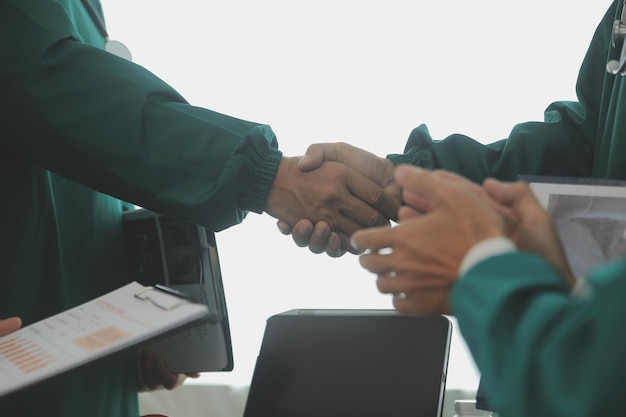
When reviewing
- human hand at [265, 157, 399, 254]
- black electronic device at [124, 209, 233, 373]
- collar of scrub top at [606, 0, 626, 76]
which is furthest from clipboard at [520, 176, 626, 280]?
black electronic device at [124, 209, 233, 373]

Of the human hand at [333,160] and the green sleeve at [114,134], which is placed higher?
the green sleeve at [114,134]

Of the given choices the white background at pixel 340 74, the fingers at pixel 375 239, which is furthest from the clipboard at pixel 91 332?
the white background at pixel 340 74

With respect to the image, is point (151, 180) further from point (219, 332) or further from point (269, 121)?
point (269, 121)

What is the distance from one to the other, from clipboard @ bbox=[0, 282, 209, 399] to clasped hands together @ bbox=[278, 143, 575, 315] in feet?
0.54

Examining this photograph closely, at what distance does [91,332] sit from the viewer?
62 centimetres

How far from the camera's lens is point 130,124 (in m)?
0.88

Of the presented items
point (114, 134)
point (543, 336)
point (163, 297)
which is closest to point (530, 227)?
point (543, 336)

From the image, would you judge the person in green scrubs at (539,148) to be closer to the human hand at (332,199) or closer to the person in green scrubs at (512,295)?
the human hand at (332,199)

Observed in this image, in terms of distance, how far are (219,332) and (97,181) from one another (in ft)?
0.87

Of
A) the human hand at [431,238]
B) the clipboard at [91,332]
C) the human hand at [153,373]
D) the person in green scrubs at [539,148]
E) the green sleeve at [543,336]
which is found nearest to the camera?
the green sleeve at [543,336]

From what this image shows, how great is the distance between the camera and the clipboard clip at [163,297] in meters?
0.59

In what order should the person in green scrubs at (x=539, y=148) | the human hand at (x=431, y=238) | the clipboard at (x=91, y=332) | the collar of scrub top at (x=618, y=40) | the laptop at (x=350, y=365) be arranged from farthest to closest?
the person in green scrubs at (x=539, y=148), the laptop at (x=350, y=365), the collar of scrub top at (x=618, y=40), the clipboard at (x=91, y=332), the human hand at (x=431, y=238)

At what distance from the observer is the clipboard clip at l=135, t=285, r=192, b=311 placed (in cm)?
59

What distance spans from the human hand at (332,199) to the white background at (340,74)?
1.28 feet
